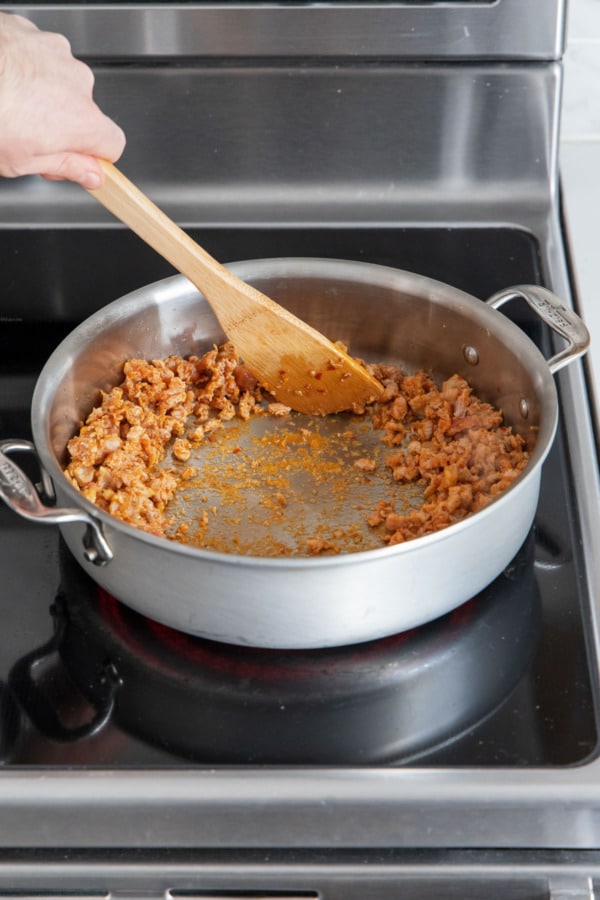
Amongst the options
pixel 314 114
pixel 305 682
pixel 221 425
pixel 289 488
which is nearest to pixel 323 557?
pixel 305 682

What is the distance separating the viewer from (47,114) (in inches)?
32.8

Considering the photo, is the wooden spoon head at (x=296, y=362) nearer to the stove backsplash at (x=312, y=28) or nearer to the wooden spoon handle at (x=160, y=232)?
the wooden spoon handle at (x=160, y=232)

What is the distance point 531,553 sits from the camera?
87 cm

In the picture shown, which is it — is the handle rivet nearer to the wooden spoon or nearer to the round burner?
the wooden spoon

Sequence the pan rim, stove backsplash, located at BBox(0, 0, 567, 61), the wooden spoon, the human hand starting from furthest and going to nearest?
stove backsplash, located at BBox(0, 0, 567, 61), the wooden spoon, the human hand, the pan rim

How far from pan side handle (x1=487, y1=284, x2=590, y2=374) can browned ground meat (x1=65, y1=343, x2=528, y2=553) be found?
0.08m

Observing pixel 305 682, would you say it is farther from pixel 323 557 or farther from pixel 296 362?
pixel 296 362

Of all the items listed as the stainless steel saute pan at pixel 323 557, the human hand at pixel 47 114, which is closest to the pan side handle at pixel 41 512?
the stainless steel saute pan at pixel 323 557

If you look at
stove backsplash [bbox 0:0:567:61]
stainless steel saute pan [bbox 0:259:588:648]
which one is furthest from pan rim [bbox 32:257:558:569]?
stove backsplash [bbox 0:0:567:61]

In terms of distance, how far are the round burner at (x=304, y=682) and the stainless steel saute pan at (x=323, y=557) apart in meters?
0.03

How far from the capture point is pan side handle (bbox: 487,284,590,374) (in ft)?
3.00

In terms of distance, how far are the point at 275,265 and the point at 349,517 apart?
0.28 metres

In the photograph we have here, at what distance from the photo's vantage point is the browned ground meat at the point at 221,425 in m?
0.89

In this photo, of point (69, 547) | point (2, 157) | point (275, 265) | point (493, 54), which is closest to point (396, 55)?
point (493, 54)
